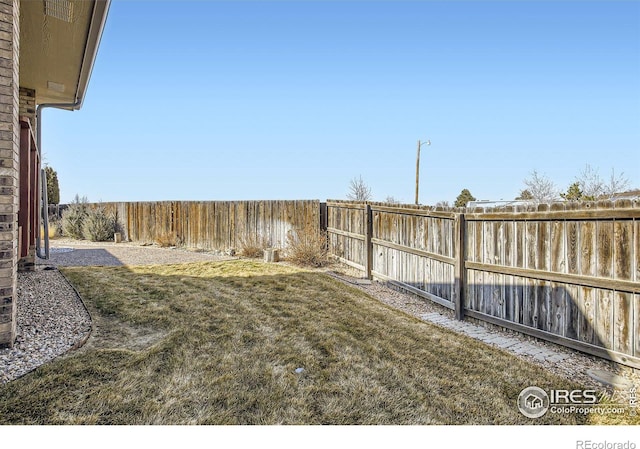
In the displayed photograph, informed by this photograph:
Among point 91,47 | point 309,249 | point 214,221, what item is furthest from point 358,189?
point 91,47

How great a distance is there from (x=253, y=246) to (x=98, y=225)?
677 cm

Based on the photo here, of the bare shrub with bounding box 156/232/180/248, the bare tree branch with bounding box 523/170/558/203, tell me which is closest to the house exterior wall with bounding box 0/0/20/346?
the bare shrub with bounding box 156/232/180/248

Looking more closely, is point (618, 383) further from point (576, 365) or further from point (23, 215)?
point (23, 215)

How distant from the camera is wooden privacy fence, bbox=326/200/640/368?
3.30 meters

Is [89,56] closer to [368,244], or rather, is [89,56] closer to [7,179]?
[7,179]

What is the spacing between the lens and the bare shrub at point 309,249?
8367mm

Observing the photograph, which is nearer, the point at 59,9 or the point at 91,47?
the point at 59,9

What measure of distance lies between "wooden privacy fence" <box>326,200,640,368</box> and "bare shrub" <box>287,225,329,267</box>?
2.57 metres

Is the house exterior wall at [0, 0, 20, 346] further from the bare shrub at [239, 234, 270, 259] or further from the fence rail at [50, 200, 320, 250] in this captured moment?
the fence rail at [50, 200, 320, 250]

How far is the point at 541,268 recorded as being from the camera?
400 cm

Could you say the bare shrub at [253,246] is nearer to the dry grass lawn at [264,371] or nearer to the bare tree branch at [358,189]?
the dry grass lawn at [264,371]
